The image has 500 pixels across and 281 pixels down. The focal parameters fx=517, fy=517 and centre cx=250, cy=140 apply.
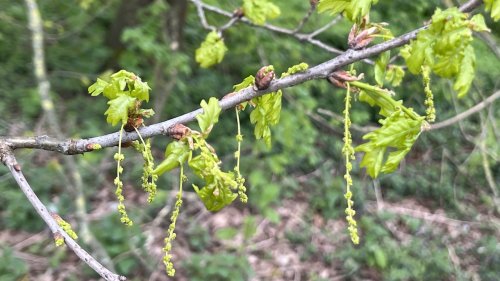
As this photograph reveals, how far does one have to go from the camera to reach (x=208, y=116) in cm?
128

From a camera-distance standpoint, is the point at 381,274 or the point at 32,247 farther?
the point at 381,274

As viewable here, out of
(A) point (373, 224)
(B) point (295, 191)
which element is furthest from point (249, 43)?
(A) point (373, 224)

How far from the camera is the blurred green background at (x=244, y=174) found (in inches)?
178

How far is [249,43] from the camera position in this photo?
16.3 feet

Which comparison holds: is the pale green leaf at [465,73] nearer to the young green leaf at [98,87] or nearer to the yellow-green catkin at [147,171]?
the yellow-green catkin at [147,171]

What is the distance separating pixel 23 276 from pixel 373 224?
10.9 feet

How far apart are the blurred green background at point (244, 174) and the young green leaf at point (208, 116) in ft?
9.64

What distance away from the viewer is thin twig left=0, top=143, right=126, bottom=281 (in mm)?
1132

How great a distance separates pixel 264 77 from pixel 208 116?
17 cm

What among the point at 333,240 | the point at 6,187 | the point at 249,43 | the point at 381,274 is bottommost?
the point at 381,274

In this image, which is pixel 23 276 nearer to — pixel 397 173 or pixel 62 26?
pixel 62 26

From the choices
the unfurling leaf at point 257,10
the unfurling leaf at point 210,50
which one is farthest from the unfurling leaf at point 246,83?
the unfurling leaf at point 210,50

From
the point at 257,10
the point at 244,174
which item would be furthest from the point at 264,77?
the point at 244,174

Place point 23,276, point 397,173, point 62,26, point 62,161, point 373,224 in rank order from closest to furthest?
point 23,276, point 62,161, point 373,224, point 62,26, point 397,173
